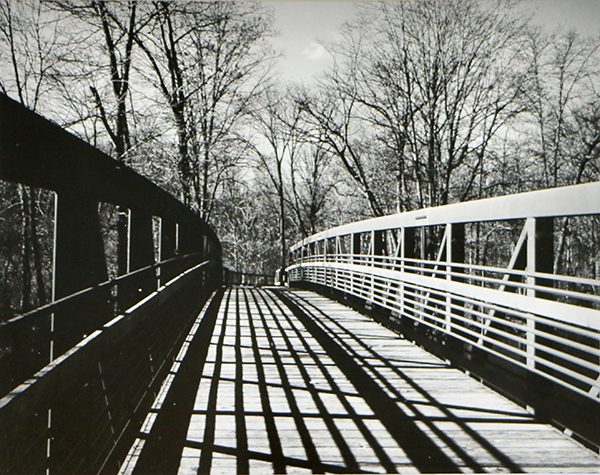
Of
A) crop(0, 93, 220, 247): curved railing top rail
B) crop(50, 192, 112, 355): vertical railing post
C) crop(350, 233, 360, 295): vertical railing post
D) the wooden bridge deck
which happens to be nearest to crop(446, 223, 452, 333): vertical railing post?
the wooden bridge deck

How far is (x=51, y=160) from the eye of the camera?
119 inches

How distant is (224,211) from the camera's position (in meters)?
24.0

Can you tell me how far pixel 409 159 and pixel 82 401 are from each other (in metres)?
14.5

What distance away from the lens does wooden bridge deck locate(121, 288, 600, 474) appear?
4.01m

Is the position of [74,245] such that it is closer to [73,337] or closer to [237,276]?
[73,337]

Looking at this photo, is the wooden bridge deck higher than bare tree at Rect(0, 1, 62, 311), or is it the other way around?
bare tree at Rect(0, 1, 62, 311)

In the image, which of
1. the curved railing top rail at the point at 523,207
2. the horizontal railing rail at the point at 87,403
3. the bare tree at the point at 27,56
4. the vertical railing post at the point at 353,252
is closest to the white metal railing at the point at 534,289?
the curved railing top rail at the point at 523,207

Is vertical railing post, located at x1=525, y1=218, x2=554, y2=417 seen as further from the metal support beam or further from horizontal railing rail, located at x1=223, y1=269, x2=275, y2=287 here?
horizontal railing rail, located at x1=223, y1=269, x2=275, y2=287

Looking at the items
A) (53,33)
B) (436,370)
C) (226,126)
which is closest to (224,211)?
(226,126)

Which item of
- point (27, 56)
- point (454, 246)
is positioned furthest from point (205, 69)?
point (454, 246)

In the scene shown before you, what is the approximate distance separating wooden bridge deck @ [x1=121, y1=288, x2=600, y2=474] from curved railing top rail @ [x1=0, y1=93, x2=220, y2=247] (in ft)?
6.14

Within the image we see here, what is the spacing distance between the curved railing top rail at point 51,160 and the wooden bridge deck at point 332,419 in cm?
187

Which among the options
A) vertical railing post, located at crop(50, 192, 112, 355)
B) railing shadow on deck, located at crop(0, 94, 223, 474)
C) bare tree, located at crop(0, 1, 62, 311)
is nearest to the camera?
railing shadow on deck, located at crop(0, 94, 223, 474)

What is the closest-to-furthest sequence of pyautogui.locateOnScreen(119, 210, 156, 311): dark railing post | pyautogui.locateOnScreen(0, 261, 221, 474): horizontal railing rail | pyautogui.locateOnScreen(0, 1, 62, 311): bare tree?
pyautogui.locateOnScreen(0, 261, 221, 474): horizontal railing rail < pyautogui.locateOnScreen(119, 210, 156, 311): dark railing post < pyautogui.locateOnScreen(0, 1, 62, 311): bare tree
